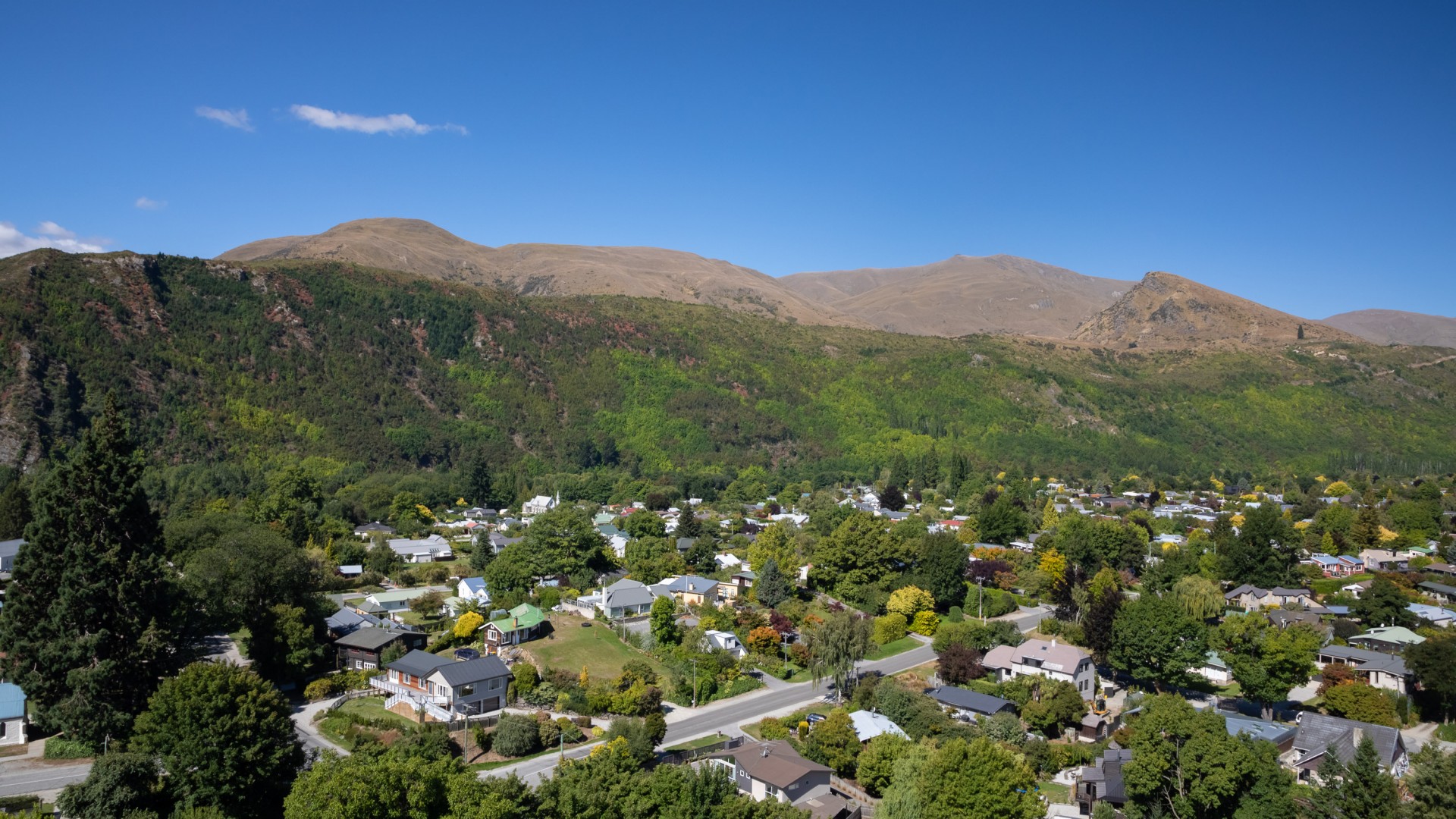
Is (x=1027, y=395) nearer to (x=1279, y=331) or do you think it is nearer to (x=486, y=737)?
(x=1279, y=331)

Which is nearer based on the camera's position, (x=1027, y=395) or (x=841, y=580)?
(x=841, y=580)

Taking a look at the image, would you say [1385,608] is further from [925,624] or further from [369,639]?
[369,639]

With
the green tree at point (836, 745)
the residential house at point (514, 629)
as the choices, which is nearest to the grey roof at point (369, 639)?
the residential house at point (514, 629)

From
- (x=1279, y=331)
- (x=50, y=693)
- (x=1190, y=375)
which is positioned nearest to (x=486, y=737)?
(x=50, y=693)

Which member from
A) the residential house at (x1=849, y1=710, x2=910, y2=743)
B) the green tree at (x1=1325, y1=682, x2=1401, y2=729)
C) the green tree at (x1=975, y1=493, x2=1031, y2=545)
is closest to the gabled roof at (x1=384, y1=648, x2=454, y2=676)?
the residential house at (x1=849, y1=710, x2=910, y2=743)

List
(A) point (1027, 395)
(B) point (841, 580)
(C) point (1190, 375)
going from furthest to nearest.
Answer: (C) point (1190, 375) → (A) point (1027, 395) → (B) point (841, 580)

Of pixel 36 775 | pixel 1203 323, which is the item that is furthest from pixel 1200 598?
pixel 1203 323
